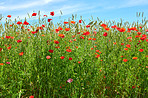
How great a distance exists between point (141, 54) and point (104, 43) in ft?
1.88

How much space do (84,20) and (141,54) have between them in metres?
1.06

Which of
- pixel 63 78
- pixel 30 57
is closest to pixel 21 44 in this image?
pixel 30 57

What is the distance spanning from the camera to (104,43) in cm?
283

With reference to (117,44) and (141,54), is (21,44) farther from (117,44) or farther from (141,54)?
(141,54)

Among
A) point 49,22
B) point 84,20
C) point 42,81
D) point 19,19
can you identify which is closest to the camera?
point 42,81

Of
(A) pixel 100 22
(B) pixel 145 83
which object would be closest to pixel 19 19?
(A) pixel 100 22

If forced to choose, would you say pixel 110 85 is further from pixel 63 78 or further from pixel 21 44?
pixel 21 44

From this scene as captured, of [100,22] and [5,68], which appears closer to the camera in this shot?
[5,68]

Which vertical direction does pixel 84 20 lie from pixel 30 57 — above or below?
above

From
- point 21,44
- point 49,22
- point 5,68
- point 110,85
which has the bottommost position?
point 110,85

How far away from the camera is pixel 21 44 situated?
248 cm

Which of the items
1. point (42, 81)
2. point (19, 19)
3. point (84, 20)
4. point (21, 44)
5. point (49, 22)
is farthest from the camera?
point (19, 19)

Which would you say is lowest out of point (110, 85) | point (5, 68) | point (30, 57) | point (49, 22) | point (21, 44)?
point (110, 85)

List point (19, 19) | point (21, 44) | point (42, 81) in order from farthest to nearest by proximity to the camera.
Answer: point (19, 19)
point (21, 44)
point (42, 81)
